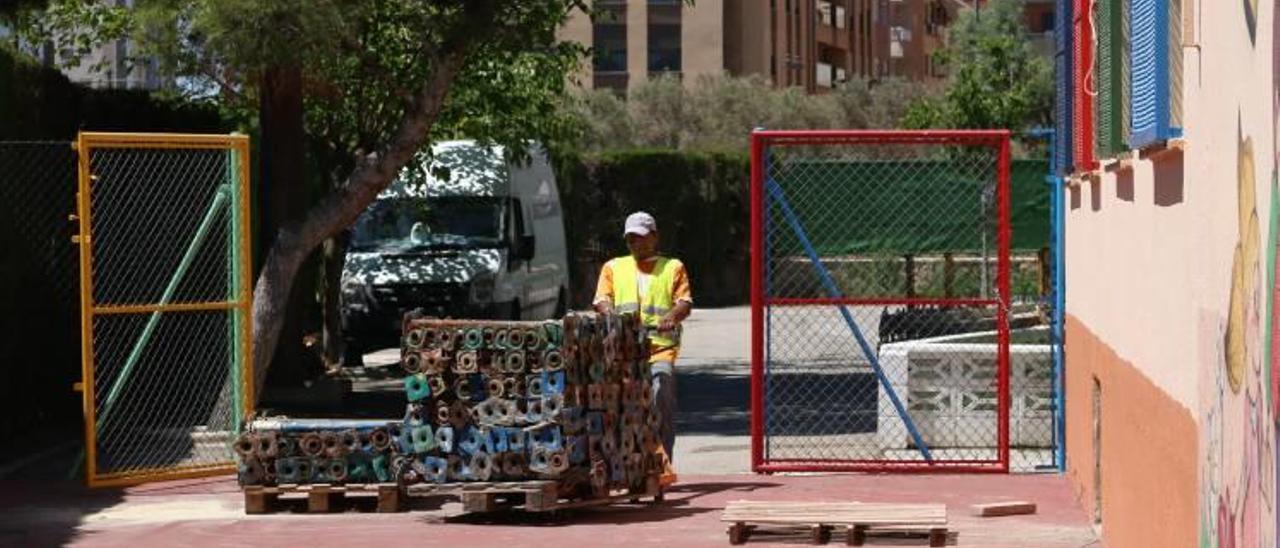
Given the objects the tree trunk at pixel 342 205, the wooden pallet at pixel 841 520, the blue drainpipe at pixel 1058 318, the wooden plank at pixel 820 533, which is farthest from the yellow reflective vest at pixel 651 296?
the tree trunk at pixel 342 205

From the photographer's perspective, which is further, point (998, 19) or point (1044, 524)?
point (998, 19)

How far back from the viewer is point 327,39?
18.8 m

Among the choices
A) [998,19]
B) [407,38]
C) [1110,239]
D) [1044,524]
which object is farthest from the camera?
[998,19]

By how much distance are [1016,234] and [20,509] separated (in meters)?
8.44

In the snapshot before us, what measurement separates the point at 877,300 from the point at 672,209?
28.8m

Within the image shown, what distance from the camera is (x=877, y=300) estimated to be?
15.6 metres

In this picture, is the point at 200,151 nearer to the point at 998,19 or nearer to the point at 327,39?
the point at 327,39

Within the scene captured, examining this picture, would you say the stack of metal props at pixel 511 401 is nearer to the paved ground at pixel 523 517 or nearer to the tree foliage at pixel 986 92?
the paved ground at pixel 523 517

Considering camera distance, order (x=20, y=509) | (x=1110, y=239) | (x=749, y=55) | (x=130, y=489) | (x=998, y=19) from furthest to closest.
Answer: (x=749, y=55)
(x=998, y=19)
(x=130, y=489)
(x=20, y=509)
(x=1110, y=239)

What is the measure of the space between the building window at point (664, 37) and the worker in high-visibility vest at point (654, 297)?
64.3m

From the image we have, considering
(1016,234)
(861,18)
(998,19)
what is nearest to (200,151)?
(1016,234)

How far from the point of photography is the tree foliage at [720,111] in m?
67.0

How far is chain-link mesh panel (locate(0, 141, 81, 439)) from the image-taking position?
57.7 feet

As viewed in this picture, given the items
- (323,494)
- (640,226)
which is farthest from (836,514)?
(323,494)
